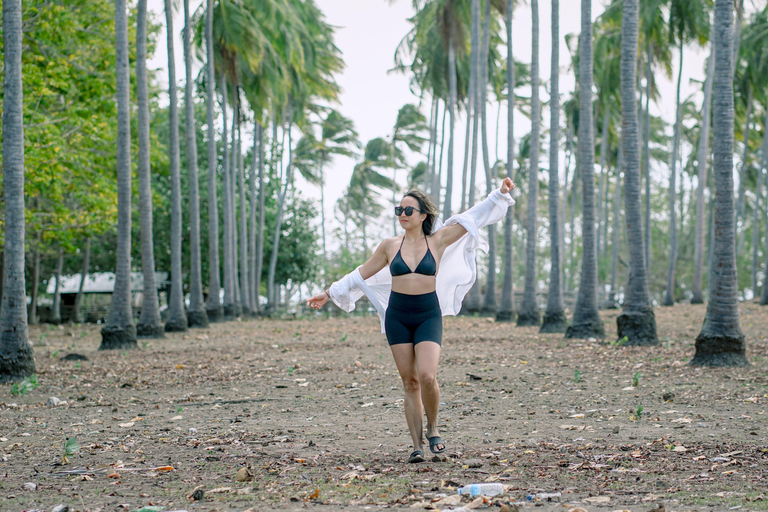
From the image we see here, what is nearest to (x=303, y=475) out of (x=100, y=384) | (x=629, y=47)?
(x=100, y=384)

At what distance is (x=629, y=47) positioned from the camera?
12.5 m

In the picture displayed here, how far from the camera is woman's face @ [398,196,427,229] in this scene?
493cm

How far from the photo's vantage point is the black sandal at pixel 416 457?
474 cm

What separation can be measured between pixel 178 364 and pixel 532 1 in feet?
43.8

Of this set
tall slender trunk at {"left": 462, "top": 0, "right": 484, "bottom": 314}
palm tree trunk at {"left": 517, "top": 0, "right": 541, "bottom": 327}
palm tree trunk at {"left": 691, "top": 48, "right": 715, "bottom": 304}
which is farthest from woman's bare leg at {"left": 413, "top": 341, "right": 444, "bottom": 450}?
palm tree trunk at {"left": 691, "top": 48, "right": 715, "bottom": 304}

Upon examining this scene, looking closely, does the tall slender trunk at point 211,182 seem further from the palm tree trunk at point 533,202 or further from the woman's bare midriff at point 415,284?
the woman's bare midriff at point 415,284

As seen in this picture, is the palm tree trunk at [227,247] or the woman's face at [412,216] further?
the palm tree trunk at [227,247]

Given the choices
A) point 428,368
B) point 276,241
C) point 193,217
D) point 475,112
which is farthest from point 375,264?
point 276,241

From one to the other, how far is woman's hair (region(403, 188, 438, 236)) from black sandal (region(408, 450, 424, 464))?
1449mm

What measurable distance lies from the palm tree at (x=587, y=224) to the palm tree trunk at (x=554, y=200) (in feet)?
6.41

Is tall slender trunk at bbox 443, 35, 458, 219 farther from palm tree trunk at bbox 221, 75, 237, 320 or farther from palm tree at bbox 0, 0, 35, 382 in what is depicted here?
palm tree at bbox 0, 0, 35, 382

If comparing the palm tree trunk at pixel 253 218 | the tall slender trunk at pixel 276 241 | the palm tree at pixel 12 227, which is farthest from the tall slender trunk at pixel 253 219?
the palm tree at pixel 12 227

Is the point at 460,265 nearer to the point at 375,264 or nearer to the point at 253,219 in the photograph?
the point at 375,264

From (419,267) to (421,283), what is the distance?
106 mm
